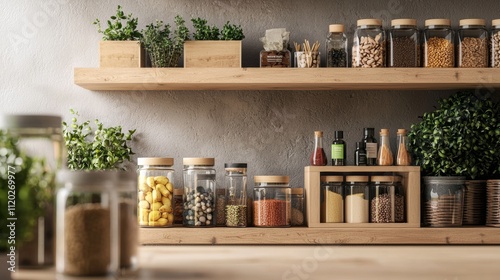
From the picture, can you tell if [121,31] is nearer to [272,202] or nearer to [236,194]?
[236,194]

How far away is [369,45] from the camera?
2.91 metres

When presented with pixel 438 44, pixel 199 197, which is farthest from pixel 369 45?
pixel 199 197

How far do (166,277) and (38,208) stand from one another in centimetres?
21

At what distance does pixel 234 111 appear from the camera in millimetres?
3199

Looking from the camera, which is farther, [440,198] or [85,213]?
[440,198]

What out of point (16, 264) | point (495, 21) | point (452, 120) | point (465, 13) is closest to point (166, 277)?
point (16, 264)

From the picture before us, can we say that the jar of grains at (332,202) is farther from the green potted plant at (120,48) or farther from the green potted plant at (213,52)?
the green potted plant at (120,48)

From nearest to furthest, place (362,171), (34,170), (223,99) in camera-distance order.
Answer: (34,170), (362,171), (223,99)

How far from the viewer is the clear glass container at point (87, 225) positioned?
2.99 ft

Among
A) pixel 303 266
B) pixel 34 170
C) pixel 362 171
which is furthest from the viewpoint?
pixel 362 171

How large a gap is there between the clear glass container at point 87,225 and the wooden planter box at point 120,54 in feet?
6.74

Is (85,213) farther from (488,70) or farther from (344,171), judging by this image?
(488,70)

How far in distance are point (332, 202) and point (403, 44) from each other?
730mm

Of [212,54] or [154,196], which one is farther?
[212,54]
